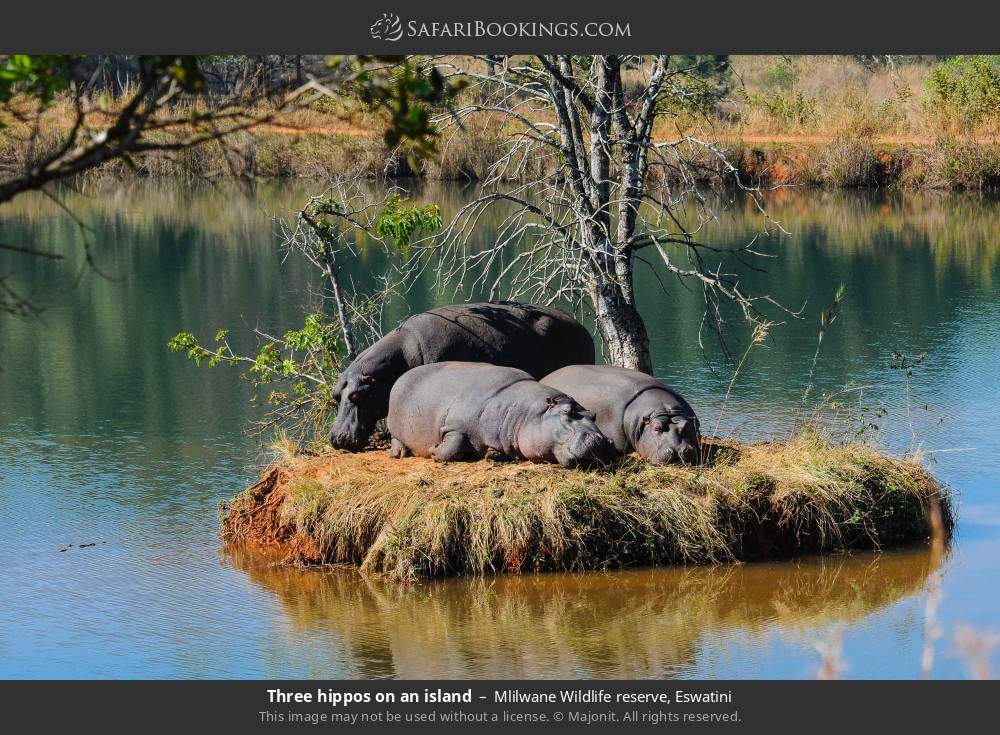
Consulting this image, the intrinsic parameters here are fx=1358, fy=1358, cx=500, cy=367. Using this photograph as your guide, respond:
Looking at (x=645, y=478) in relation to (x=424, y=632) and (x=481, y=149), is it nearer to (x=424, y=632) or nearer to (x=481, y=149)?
(x=424, y=632)

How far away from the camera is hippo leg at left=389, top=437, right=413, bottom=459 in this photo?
10.9 meters

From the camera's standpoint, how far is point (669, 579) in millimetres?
9672

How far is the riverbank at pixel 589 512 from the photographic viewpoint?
957cm

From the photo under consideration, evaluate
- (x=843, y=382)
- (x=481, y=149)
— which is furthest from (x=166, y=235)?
(x=843, y=382)

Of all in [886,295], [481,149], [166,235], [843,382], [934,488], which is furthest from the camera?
[481,149]

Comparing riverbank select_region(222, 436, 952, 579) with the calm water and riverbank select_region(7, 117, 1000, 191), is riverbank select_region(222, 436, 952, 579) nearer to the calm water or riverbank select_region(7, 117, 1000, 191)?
the calm water

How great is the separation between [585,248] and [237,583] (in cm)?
392

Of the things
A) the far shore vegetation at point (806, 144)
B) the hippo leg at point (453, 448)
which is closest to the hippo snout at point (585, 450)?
the hippo leg at point (453, 448)

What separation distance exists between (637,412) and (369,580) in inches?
94.6

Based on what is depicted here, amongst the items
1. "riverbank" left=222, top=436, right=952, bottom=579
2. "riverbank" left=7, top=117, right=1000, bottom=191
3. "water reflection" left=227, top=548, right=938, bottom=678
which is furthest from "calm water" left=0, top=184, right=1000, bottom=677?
"riverbank" left=7, top=117, right=1000, bottom=191

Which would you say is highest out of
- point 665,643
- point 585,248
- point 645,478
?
point 585,248

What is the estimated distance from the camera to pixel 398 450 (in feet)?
35.7

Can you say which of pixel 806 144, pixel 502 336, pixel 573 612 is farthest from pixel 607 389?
pixel 806 144

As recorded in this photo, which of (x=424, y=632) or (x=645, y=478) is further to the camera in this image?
(x=645, y=478)
